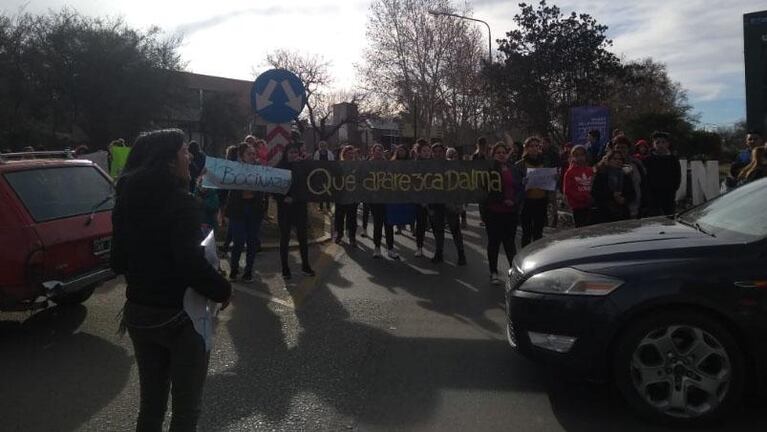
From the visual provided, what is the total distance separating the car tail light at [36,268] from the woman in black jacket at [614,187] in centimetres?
595

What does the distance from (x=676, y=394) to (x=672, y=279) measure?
716 millimetres

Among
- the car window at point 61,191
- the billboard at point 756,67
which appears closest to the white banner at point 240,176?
the car window at point 61,191

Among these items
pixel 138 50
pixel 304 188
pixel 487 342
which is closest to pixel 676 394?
pixel 487 342

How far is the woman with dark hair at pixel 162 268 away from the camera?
Result: 270 cm

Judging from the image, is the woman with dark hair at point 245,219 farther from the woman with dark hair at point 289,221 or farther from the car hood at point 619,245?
the car hood at point 619,245

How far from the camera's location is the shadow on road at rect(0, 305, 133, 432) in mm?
4223

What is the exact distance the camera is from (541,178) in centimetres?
788

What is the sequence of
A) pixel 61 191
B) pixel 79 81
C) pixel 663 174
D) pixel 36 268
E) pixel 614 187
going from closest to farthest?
pixel 36 268 < pixel 61 191 < pixel 614 187 < pixel 663 174 < pixel 79 81

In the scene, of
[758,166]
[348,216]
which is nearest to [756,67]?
[758,166]

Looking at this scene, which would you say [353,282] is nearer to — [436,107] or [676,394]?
[676,394]

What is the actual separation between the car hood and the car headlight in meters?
0.08

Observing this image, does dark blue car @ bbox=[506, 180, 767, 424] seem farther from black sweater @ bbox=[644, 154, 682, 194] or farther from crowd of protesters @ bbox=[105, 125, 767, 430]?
black sweater @ bbox=[644, 154, 682, 194]

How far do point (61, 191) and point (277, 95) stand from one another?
3.11 meters

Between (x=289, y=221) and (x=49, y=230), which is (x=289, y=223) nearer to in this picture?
(x=289, y=221)
